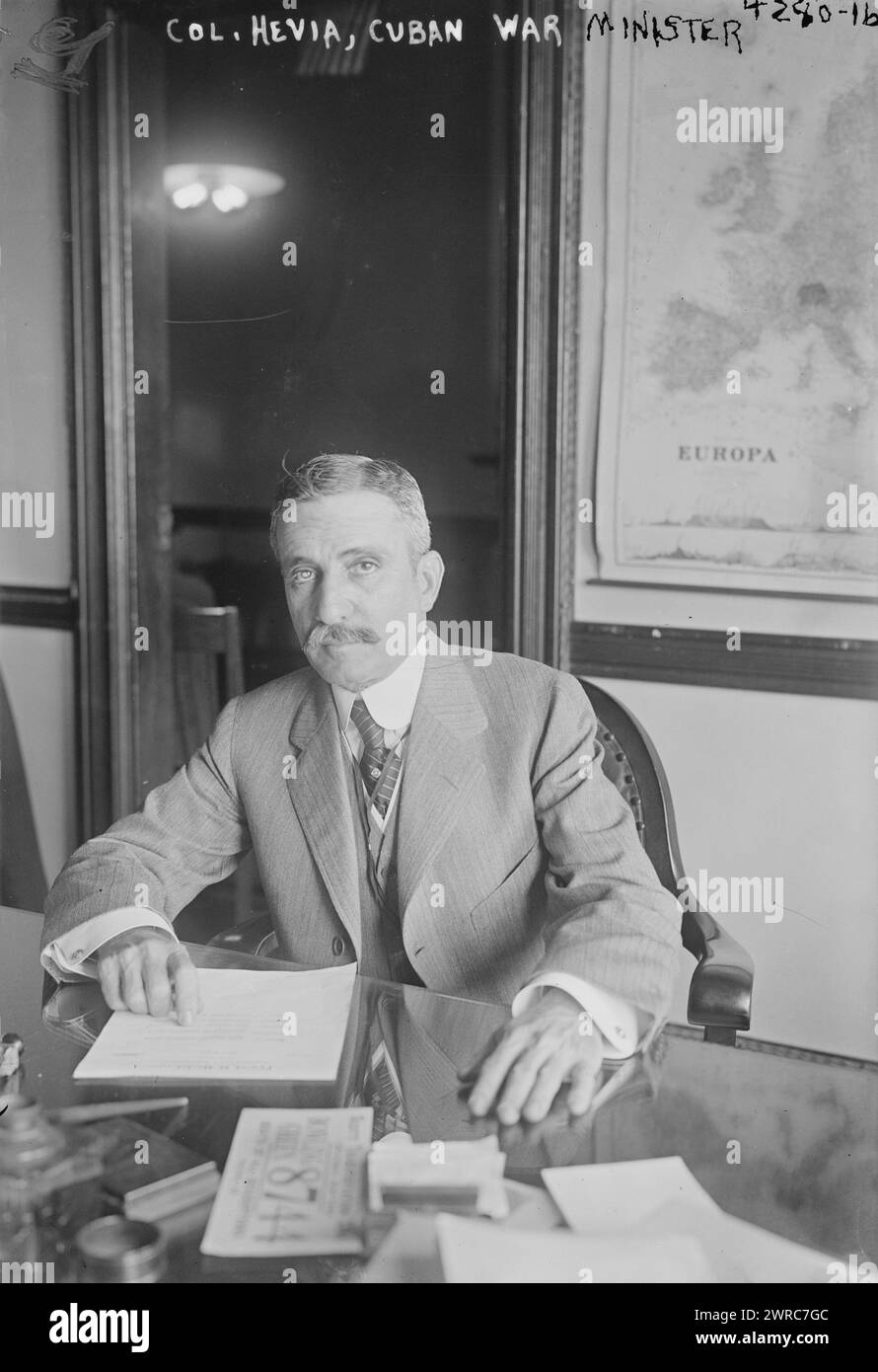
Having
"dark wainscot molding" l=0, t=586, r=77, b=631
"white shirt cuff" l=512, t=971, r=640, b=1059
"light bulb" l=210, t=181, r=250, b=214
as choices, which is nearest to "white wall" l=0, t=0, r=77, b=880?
"dark wainscot molding" l=0, t=586, r=77, b=631

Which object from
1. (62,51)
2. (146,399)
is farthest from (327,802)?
(62,51)

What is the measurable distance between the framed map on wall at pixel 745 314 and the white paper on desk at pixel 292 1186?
149 centimetres

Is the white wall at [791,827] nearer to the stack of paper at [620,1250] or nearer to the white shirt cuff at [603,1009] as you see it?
the white shirt cuff at [603,1009]

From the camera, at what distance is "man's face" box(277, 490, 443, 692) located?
5.60 feet

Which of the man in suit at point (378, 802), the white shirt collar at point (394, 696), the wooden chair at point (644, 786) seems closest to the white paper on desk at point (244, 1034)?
the man in suit at point (378, 802)

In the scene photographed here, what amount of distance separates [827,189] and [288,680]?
1.31 metres

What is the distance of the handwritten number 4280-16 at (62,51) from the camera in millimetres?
2662

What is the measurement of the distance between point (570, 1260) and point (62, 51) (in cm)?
288

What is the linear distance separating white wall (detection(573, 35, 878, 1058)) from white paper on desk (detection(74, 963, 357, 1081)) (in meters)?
1.11

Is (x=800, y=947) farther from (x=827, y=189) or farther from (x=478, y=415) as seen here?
(x=827, y=189)

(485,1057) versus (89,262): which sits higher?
(89,262)

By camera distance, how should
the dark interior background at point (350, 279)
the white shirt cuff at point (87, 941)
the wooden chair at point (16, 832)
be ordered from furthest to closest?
the wooden chair at point (16, 832) < the dark interior background at point (350, 279) < the white shirt cuff at point (87, 941)

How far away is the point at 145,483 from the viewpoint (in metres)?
2.89
